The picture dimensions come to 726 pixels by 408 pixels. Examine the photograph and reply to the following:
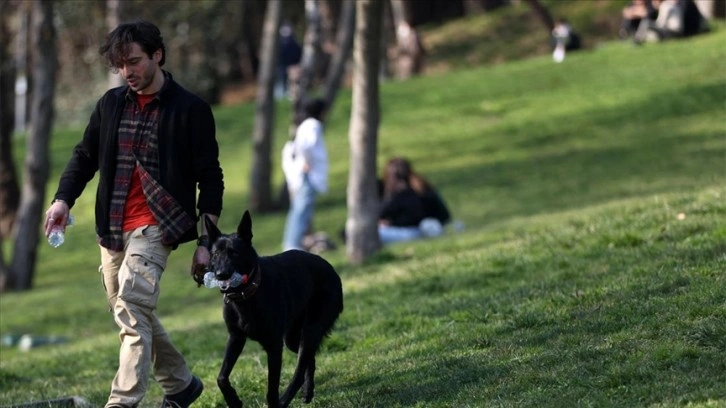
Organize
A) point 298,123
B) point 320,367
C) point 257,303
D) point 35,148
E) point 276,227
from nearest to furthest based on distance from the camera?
point 257,303, point 320,367, point 298,123, point 35,148, point 276,227

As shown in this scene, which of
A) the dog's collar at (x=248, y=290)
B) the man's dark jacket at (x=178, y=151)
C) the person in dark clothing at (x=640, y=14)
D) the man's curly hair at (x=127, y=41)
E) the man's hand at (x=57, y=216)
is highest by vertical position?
the man's curly hair at (x=127, y=41)

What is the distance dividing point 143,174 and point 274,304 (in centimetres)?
101

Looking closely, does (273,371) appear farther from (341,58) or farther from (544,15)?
(544,15)

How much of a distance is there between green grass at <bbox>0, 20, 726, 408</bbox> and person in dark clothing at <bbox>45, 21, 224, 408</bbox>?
4.28 ft

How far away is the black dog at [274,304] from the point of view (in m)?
7.33

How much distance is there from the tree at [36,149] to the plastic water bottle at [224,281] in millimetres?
14273

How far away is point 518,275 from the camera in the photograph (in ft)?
38.9

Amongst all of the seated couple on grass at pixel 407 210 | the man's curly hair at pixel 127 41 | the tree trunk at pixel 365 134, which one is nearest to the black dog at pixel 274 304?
the man's curly hair at pixel 127 41

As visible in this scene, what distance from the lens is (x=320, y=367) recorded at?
944 cm

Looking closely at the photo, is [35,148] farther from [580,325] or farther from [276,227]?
[580,325]

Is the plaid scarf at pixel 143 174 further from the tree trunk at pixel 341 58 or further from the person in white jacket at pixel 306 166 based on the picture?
the tree trunk at pixel 341 58

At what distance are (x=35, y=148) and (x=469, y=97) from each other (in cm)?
1220

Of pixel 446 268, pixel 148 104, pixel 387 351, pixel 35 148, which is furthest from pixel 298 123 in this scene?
pixel 148 104

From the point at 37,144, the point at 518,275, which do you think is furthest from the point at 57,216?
the point at 37,144
